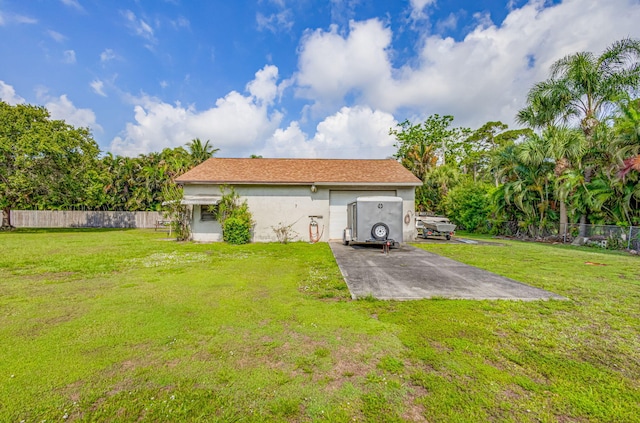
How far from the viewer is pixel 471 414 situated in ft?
6.56

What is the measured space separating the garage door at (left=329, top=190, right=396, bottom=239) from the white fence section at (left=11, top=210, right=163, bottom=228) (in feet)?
64.0

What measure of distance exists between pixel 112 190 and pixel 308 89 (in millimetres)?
23157

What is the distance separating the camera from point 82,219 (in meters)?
26.4

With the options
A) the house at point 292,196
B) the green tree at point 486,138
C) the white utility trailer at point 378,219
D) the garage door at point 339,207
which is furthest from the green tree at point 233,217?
the green tree at point 486,138

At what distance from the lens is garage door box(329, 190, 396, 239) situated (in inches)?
543

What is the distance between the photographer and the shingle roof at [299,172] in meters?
13.4

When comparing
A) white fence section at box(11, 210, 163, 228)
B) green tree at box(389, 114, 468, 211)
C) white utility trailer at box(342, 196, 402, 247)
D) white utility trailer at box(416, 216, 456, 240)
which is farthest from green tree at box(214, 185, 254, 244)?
green tree at box(389, 114, 468, 211)

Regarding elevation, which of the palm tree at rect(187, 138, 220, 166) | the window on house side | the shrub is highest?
the palm tree at rect(187, 138, 220, 166)

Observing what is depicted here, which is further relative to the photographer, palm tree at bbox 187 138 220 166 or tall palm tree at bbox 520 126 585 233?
palm tree at bbox 187 138 220 166

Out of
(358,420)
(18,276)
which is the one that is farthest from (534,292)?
(18,276)

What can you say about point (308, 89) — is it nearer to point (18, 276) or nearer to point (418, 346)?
point (18, 276)

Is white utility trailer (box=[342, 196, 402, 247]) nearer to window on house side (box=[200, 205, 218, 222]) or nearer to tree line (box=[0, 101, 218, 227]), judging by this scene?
window on house side (box=[200, 205, 218, 222])

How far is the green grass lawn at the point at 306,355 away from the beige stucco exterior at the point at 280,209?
7.87m

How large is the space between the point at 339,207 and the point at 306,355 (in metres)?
11.2
